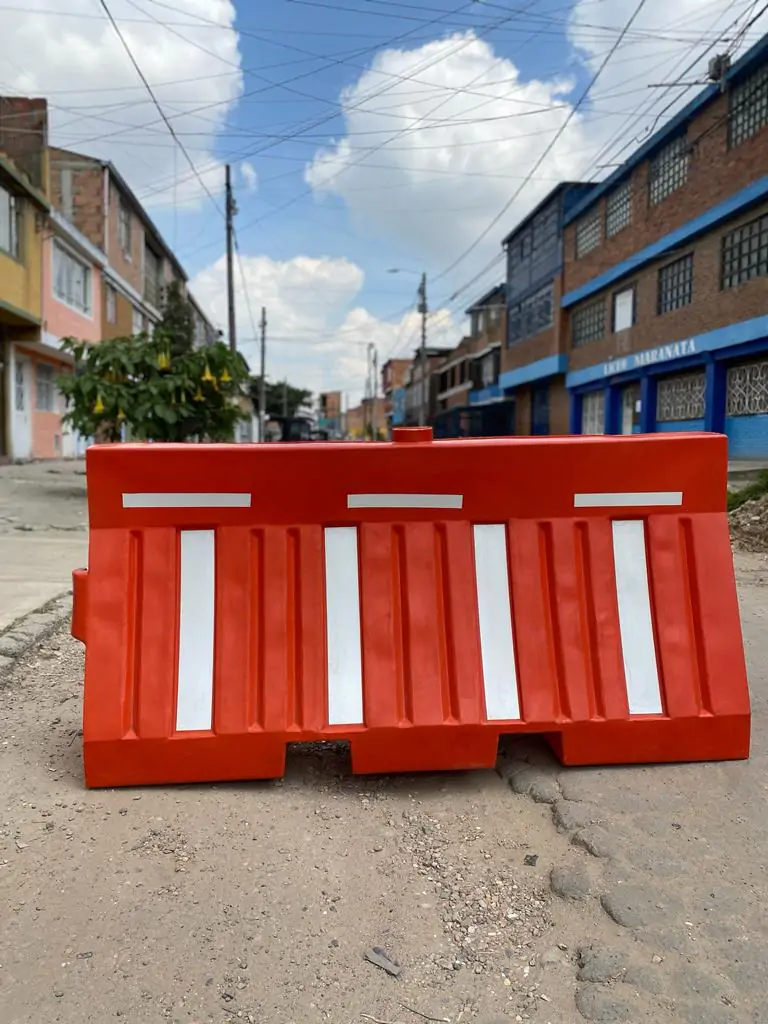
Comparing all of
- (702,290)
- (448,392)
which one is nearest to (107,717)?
(702,290)

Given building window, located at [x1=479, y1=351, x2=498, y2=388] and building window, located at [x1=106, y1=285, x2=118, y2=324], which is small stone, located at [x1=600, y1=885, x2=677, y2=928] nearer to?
building window, located at [x1=106, y1=285, x2=118, y2=324]

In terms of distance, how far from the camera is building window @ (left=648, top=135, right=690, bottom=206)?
2273 cm

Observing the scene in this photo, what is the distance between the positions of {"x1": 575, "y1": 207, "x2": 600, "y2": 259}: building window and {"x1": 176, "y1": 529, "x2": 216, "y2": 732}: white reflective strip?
99.4 feet

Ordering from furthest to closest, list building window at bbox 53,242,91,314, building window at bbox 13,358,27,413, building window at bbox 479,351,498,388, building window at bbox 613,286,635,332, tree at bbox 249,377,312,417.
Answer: tree at bbox 249,377,312,417 → building window at bbox 479,351,498,388 → building window at bbox 613,286,635,332 → building window at bbox 53,242,91,314 → building window at bbox 13,358,27,413

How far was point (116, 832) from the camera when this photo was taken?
243 centimetres

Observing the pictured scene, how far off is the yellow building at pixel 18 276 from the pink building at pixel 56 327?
1.19 feet

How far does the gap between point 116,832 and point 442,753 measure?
117cm

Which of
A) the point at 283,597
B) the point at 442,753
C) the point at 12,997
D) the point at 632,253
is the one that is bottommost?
the point at 12,997

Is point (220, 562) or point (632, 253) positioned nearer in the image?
point (220, 562)

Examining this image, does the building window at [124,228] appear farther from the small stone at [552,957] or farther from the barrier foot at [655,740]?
the small stone at [552,957]

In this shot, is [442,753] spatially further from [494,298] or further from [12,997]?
[494,298]

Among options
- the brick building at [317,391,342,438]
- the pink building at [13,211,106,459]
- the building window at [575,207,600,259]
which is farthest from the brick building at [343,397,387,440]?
the pink building at [13,211,106,459]

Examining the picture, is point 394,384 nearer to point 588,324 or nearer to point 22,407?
point 588,324

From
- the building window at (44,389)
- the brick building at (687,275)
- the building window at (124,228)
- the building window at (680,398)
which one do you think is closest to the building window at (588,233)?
the brick building at (687,275)
